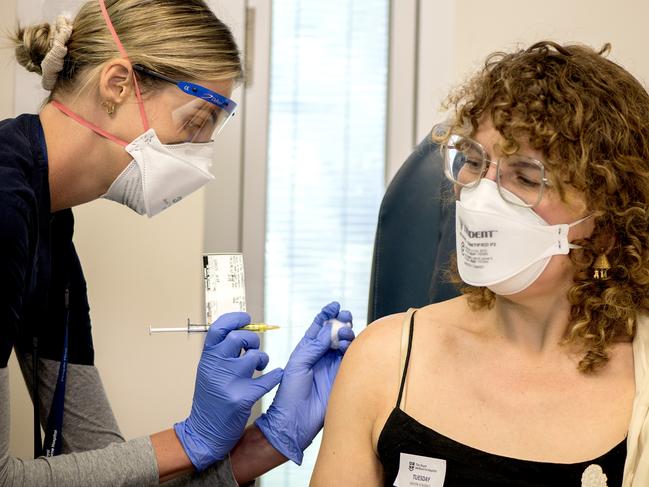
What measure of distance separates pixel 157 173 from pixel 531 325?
2.81 feet

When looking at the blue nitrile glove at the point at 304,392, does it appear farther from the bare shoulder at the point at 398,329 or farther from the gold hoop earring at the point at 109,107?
the gold hoop earring at the point at 109,107

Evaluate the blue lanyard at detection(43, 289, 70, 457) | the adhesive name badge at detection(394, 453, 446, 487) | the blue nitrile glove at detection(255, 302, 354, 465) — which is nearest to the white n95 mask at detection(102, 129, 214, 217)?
the blue lanyard at detection(43, 289, 70, 457)

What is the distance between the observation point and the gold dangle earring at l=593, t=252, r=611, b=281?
57.5 inches

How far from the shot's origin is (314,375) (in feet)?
5.85

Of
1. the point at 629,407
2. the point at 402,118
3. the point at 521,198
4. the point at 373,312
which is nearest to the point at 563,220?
the point at 521,198

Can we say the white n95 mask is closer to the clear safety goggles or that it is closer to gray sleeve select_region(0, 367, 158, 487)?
the clear safety goggles

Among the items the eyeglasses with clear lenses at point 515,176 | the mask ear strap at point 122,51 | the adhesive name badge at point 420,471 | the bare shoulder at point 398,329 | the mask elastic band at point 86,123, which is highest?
the mask ear strap at point 122,51

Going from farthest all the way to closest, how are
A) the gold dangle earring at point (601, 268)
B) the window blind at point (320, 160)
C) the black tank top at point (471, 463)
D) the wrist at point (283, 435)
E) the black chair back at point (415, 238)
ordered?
the window blind at point (320, 160) < the black chair back at point (415, 238) < the wrist at point (283, 435) < the gold dangle earring at point (601, 268) < the black tank top at point (471, 463)

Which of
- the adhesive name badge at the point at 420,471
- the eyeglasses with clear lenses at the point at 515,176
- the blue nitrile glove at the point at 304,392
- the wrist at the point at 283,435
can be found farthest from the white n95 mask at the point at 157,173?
the adhesive name badge at the point at 420,471

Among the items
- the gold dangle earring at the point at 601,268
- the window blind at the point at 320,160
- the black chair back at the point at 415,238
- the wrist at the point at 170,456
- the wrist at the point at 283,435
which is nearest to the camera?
the gold dangle earring at the point at 601,268

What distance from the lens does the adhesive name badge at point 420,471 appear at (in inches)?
55.4

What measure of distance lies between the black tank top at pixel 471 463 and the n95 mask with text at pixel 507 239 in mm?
293

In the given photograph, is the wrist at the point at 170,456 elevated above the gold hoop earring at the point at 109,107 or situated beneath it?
situated beneath

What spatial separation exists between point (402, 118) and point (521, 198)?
1329 mm
